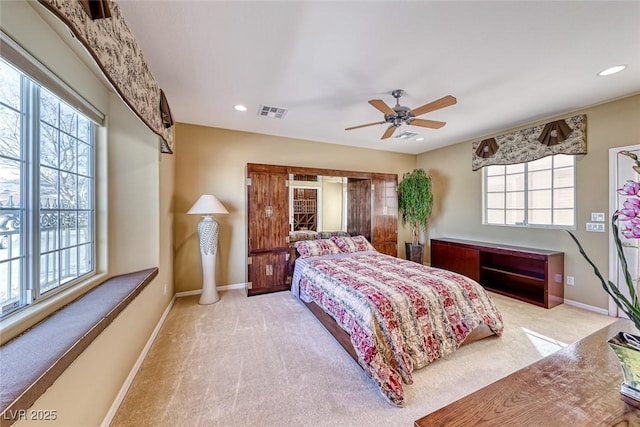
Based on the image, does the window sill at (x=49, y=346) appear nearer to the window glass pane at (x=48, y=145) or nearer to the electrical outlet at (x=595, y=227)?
the window glass pane at (x=48, y=145)

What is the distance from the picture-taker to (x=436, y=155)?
540cm

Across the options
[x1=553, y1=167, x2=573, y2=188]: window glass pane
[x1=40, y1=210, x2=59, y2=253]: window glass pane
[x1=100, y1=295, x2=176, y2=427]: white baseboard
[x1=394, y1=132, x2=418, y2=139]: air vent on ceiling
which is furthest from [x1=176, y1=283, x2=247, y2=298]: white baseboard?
[x1=553, y1=167, x2=573, y2=188]: window glass pane

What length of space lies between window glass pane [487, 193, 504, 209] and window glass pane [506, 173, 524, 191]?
183mm

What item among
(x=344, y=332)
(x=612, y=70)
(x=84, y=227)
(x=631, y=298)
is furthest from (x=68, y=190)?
(x=612, y=70)

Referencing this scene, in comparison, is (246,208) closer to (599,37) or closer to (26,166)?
(26,166)

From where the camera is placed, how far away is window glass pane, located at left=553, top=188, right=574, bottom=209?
3466 millimetres

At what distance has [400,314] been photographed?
208cm

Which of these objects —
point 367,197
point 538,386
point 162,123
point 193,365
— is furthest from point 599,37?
point 193,365

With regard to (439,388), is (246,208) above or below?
above

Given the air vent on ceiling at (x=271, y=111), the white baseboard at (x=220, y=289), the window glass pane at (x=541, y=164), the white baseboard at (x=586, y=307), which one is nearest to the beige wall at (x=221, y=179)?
the white baseboard at (x=220, y=289)

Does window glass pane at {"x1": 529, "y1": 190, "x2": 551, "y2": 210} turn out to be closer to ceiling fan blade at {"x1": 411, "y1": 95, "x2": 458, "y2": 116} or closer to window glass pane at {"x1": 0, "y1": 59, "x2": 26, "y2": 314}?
ceiling fan blade at {"x1": 411, "y1": 95, "x2": 458, "y2": 116}

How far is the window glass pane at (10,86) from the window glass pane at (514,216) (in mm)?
5773

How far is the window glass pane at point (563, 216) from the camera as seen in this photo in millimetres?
3451

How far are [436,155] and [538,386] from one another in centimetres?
520
